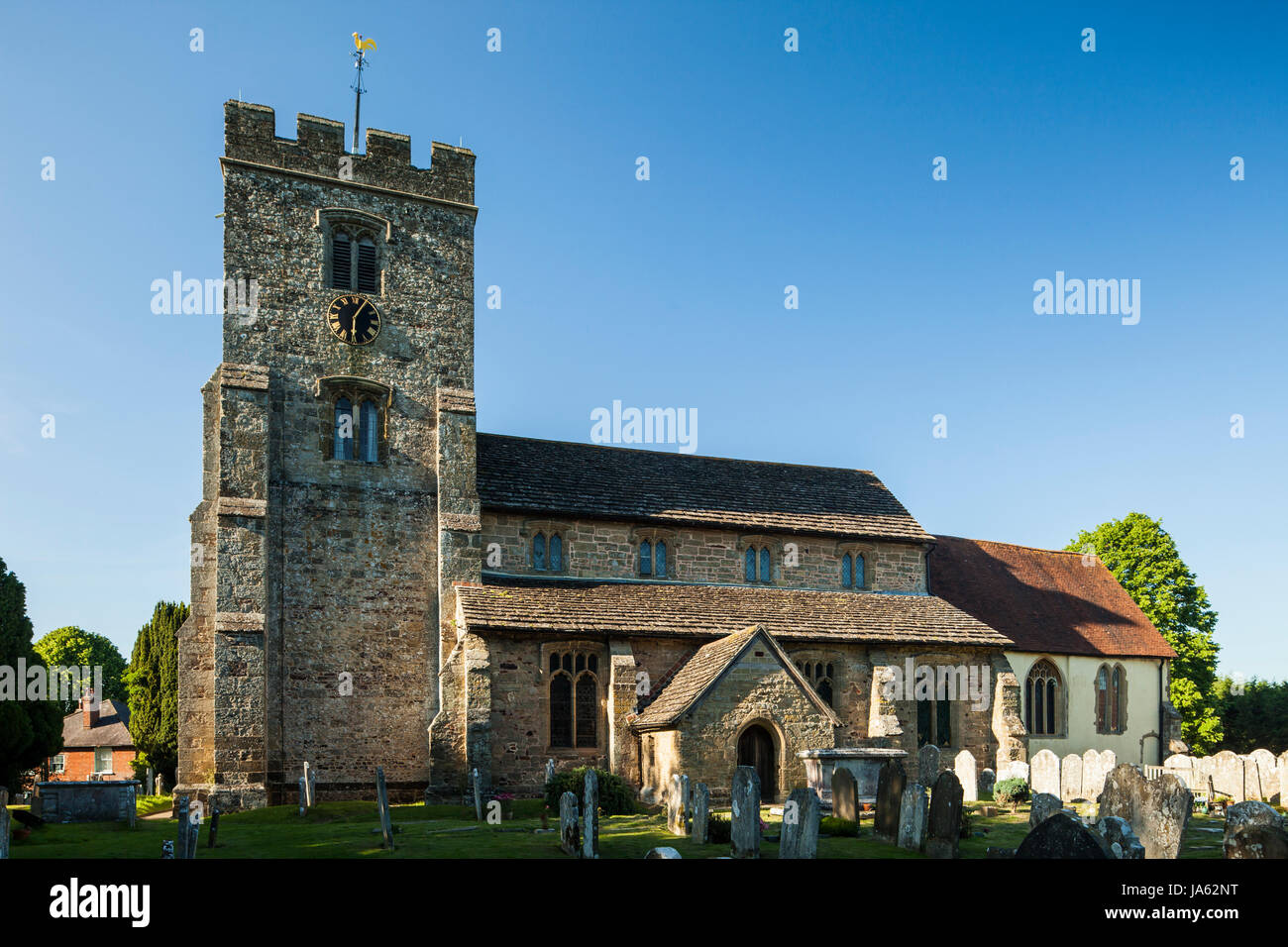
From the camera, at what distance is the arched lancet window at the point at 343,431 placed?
1144 inches

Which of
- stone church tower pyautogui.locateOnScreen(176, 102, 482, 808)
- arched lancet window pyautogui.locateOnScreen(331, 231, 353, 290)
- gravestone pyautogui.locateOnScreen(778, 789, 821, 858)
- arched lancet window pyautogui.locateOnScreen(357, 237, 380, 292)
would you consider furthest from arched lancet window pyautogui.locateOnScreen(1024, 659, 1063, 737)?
arched lancet window pyautogui.locateOnScreen(331, 231, 353, 290)

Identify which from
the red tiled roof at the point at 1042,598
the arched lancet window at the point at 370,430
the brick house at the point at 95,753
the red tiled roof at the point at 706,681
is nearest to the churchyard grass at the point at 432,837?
the red tiled roof at the point at 706,681

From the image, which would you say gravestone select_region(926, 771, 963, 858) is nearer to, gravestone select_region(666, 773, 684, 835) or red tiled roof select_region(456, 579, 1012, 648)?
gravestone select_region(666, 773, 684, 835)

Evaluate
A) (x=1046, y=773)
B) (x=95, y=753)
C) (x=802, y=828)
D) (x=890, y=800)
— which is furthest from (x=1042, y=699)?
(x=95, y=753)

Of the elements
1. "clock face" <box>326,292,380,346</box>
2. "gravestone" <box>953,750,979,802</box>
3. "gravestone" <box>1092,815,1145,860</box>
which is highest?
"clock face" <box>326,292,380,346</box>

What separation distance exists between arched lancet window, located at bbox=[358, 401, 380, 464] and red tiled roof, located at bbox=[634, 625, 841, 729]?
10.9 metres

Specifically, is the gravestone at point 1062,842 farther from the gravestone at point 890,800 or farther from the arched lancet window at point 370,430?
the arched lancet window at point 370,430

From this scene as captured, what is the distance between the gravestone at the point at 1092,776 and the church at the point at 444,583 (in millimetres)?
3966

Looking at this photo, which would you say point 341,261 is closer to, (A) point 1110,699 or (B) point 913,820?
(B) point 913,820

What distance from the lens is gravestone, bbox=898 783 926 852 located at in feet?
57.8

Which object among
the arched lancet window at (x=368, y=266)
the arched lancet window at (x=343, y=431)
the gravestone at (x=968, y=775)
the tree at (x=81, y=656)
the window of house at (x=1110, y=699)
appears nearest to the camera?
the gravestone at (x=968, y=775)
